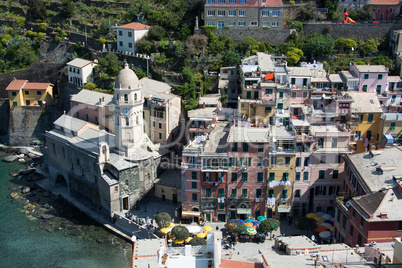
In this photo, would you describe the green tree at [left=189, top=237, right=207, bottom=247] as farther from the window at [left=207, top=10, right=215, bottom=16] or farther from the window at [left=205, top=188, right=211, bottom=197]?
the window at [left=207, top=10, right=215, bottom=16]

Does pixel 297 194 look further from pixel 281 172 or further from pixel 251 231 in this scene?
pixel 251 231

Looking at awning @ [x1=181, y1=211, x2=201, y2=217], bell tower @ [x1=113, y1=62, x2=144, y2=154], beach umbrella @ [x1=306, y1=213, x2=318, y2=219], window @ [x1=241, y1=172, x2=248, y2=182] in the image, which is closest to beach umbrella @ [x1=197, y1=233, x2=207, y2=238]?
awning @ [x1=181, y1=211, x2=201, y2=217]

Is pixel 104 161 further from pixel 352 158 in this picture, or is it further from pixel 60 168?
pixel 352 158

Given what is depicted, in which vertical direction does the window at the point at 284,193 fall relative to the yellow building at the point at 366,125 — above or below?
below

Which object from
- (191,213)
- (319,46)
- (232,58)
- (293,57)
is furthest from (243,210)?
(319,46)

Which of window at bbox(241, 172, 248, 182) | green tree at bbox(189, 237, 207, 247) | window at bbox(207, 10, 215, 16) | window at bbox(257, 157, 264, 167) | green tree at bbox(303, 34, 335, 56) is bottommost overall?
green tree at bbox(189, 237, 207, 247)

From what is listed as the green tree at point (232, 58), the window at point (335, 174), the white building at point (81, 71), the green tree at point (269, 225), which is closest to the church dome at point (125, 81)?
the green tree at point (232, 58)

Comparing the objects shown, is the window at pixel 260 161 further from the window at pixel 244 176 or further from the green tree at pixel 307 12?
the green tree at pixel 307 12
